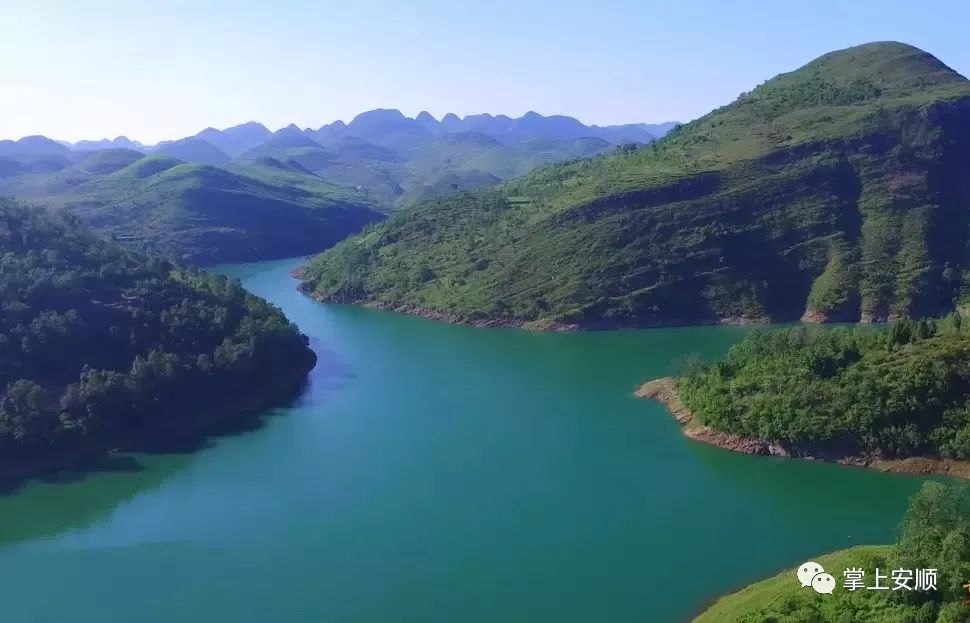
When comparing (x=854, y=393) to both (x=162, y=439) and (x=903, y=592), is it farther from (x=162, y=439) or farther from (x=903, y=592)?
(x=162, y=439)

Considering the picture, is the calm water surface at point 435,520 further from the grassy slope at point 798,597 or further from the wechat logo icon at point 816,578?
the wechat logo icon at point 816,578

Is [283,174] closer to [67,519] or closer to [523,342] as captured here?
[523,342]

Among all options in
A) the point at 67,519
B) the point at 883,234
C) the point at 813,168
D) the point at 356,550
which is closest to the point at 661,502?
the point at 356,550

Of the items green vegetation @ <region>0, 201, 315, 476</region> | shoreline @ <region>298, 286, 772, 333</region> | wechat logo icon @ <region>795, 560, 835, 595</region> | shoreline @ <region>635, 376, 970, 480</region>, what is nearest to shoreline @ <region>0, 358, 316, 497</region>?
green vegetation @ <region>0, 201, 315, 476</region>

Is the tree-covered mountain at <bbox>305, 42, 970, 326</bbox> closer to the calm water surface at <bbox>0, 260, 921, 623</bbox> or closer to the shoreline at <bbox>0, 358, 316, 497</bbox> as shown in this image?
the calm water surface at <bbox>0, 260, 921, 623</bbox>

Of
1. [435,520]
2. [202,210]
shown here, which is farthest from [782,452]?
[202,210]

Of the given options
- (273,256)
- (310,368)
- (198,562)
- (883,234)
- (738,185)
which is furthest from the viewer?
(273,256)
